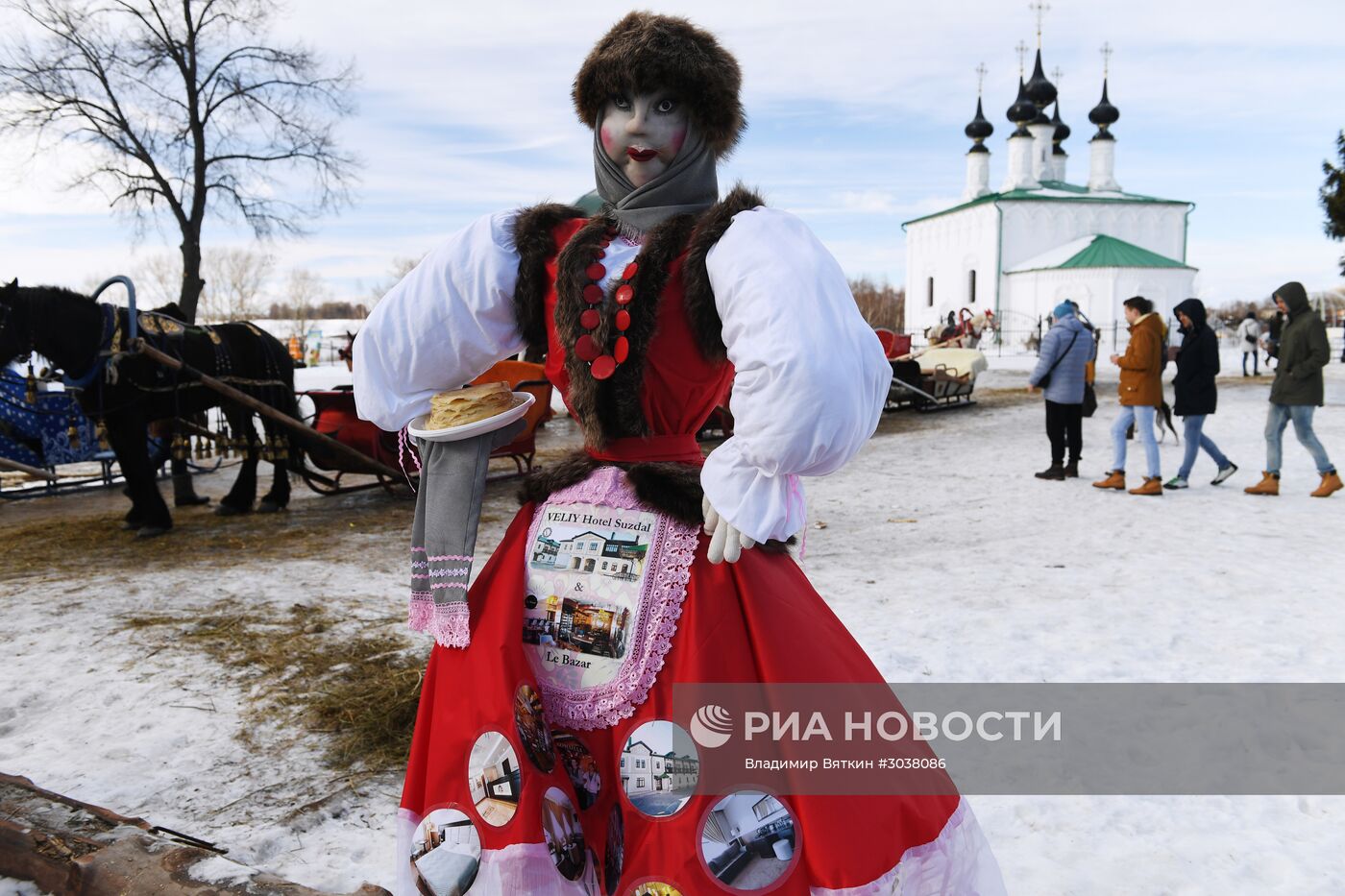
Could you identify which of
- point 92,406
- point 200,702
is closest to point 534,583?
point 200,702

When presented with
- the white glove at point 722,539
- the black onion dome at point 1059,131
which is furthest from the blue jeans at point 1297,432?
the black onion dome at point 1059,131

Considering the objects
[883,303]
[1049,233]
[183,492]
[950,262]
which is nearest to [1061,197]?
[1049,233]

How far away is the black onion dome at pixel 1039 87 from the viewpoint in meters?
39.5

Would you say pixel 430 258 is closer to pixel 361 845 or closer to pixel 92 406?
pixel 361 845

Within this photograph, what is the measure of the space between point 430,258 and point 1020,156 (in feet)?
145

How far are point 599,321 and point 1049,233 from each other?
4381 cm

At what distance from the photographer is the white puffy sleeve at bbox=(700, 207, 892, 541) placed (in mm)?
1551

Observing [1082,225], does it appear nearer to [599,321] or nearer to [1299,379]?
[1299,379]

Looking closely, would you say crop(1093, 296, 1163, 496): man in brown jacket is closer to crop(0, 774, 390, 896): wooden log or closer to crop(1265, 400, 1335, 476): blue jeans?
crop(1265, 400, 1335, 476): blue jeans

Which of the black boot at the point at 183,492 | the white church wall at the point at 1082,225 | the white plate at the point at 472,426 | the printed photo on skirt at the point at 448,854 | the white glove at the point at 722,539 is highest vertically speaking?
the white church wall at the point at 1082,225

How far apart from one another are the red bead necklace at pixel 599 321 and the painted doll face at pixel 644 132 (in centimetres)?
30

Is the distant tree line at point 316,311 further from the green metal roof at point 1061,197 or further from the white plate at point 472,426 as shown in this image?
the white plate at point 472,426

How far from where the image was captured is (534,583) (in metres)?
1.92

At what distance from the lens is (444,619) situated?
6.31 ft
